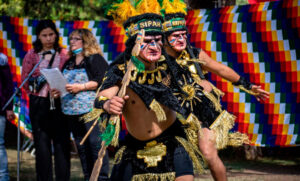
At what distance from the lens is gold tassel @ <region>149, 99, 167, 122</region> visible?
339 cm

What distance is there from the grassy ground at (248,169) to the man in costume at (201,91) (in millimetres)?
1986

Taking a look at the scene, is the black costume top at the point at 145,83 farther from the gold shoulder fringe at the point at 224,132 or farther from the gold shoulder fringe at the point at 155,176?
the gold shoulder fringe at the point at 224,132

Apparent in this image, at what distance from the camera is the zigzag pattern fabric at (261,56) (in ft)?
20.7

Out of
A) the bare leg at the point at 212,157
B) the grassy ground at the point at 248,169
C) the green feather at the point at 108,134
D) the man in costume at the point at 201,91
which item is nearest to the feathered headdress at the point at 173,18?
the man in costume at the point at 201,91

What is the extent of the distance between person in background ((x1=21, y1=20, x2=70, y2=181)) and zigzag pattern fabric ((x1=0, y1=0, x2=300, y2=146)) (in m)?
2.15

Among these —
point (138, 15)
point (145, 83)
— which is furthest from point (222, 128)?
point (138, 15)

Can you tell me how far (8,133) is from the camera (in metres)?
12.8

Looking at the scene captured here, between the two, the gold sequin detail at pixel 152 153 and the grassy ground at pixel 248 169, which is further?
the grassy ground at pixel 248 169

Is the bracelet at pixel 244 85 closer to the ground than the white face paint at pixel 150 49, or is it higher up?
closer to the ground

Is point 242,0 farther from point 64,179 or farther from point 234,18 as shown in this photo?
point 64,179

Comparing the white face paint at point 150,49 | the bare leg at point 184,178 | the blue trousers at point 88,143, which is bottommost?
the blue trousers at point 88,143

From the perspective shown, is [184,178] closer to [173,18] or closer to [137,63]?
[137,63]

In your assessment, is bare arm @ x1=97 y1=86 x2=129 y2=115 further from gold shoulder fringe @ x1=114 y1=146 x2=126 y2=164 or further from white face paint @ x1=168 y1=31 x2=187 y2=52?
white face paint @ x1=168 y1=31 x2=187 y2=52

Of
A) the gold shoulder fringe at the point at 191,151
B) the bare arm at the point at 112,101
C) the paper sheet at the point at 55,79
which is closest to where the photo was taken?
the bare arm at the point at 112,101
